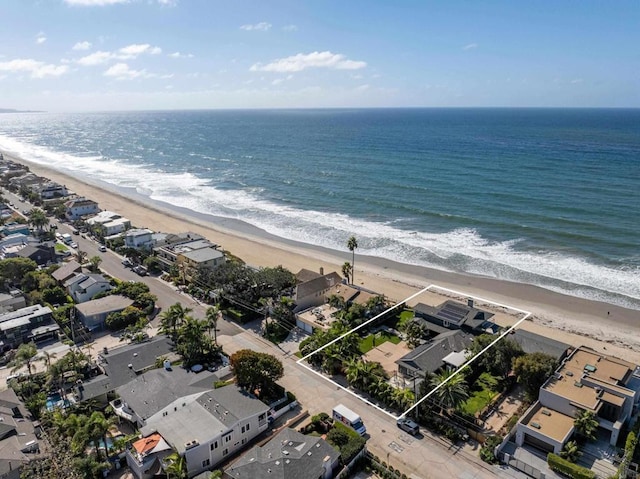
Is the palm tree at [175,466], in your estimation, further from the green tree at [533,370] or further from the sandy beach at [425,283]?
the sandy beach at [425,283]

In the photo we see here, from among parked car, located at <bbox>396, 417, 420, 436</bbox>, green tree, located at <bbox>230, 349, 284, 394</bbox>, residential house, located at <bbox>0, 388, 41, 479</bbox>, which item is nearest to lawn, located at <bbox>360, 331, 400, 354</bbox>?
parked car, located at <bbox>396, 417, 420, 436</bbox>

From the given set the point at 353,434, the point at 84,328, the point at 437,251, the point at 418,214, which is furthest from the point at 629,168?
the point at 84,328

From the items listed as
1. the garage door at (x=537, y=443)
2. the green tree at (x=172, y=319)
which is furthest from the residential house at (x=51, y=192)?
the garage door at (x=537, y=443)

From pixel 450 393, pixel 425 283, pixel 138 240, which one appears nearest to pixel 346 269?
pixel 425 283

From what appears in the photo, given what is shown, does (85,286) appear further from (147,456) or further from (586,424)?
(586,424)

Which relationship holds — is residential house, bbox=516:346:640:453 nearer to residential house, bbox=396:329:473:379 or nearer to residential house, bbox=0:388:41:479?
residential house, bbox=396:329:473:379

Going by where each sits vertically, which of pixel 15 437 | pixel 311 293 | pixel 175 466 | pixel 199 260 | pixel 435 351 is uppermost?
pixel 199 260
